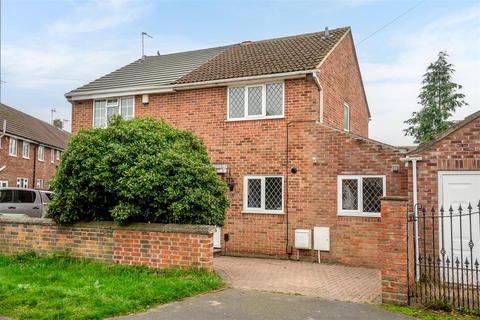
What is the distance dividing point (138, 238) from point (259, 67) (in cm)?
700

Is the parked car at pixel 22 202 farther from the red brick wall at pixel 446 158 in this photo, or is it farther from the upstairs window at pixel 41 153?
the upstairs window at pixel 41 153

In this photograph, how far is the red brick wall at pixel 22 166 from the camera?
91.6 feet

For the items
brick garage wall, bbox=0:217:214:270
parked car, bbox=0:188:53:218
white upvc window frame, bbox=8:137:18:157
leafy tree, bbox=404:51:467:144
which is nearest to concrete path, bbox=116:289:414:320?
brick garage wall, bbox=0:217:214:270

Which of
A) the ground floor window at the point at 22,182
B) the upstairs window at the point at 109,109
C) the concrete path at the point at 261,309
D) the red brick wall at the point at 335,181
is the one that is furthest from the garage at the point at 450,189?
the ground floor window at the point at 22,182

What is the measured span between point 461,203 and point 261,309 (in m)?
4.93

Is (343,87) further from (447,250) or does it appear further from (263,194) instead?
(447,250)

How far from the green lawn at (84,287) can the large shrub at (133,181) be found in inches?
41.6

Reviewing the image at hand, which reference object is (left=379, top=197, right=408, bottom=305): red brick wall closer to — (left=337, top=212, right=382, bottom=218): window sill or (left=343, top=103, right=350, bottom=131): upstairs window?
(left=337, top=212, right=382, bottom=218): window sill

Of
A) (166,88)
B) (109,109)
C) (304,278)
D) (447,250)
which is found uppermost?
(166,88)

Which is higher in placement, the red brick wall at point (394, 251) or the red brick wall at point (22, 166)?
the red brick wall at point (22, 166)

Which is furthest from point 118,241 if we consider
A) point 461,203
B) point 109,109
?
point 109,109

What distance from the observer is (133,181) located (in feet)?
27.7

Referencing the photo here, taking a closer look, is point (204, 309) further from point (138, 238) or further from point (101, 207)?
point (101, 207)

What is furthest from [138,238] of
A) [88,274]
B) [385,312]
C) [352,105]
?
[352,105]
